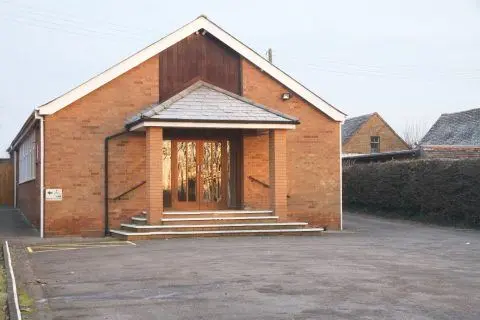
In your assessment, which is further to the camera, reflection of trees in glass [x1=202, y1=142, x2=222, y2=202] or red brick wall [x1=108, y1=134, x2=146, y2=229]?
reflection of trees in glass [x1=202, y1=142, x2=222, y2=202]

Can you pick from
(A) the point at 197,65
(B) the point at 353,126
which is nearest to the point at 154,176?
(A) the point at 197,65

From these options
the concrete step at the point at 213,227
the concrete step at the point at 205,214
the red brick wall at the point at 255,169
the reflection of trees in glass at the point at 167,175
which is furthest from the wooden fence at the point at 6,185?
the concrete step at the point at 205,214

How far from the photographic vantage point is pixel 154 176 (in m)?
18.0

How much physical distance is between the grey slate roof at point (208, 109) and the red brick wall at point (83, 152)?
2.33ft

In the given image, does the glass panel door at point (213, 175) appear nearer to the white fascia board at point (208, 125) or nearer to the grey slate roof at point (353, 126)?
the white fascia board at point (208, 125)

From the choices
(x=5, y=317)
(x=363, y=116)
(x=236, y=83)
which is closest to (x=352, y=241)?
(x=236, y=83)

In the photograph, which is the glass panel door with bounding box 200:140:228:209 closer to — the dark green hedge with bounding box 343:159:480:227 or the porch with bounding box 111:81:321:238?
the porch with bounding box 111:81:321:238

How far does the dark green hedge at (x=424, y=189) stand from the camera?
21.6 m

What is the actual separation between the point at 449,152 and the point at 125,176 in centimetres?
1883

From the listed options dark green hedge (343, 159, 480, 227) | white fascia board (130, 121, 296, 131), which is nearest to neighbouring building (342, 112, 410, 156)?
dark green hedge (343, 159, 480, 227)

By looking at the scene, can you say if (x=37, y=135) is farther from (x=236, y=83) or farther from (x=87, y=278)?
(x=87, y=278)

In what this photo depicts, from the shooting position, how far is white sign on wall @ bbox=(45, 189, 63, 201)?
1855 centimetres

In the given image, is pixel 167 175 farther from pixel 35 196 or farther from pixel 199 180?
pixel 35 196

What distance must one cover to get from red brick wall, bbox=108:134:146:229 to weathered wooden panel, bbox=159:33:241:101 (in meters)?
1.70
